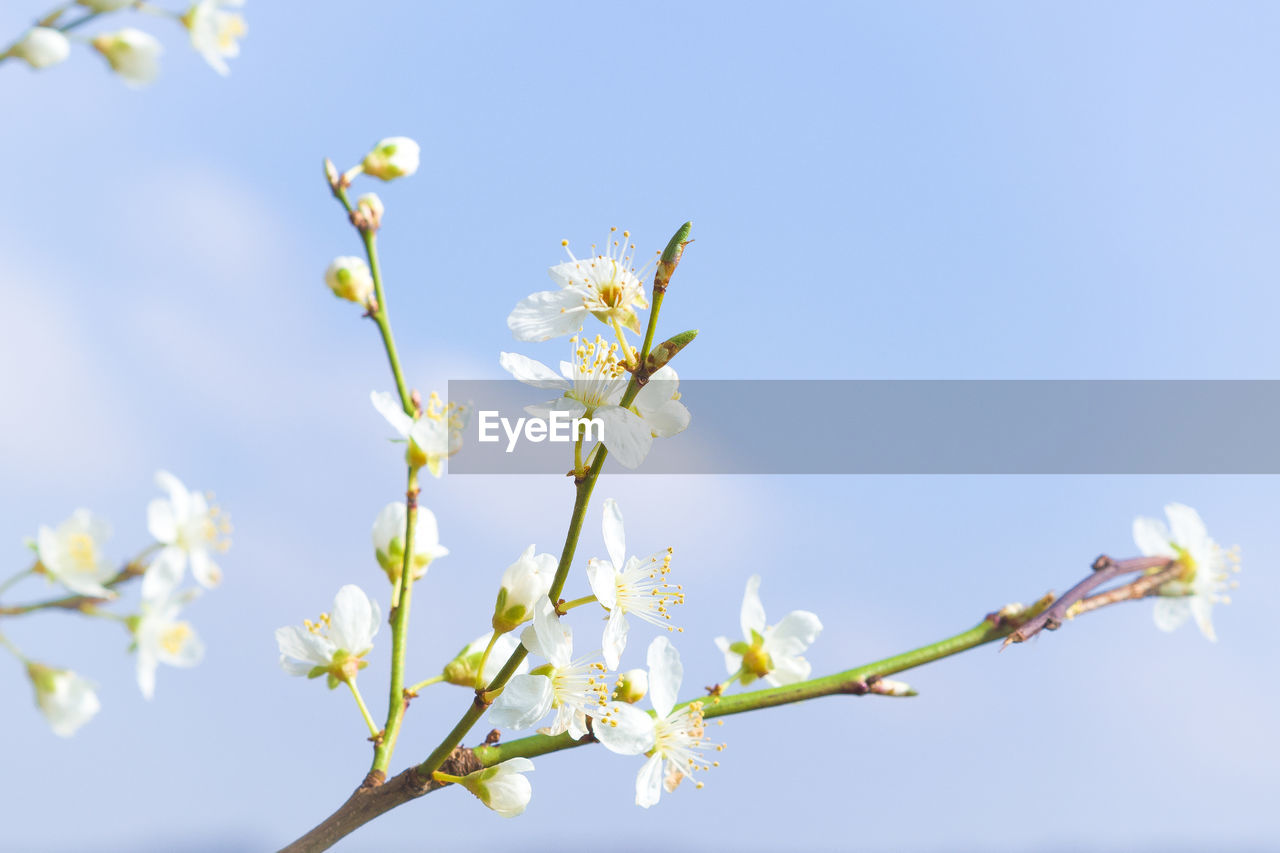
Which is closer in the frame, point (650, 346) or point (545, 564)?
point (650, 346)

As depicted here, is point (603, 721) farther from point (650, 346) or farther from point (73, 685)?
point (73, 685)

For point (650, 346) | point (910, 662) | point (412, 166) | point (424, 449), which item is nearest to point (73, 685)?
point (424, 449)

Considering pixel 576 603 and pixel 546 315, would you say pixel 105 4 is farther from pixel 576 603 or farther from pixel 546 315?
pixel 576 603

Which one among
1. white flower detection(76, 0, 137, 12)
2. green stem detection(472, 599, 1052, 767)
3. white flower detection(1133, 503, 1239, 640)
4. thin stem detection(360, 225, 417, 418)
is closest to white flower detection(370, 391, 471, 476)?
thin stem detection(360, 225, 417, 418)

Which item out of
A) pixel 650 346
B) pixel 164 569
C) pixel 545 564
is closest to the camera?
pixel 164 569

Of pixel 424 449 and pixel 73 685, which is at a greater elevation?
pixel 424 449

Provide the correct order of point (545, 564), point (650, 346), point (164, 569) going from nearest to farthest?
point (164, 569)
point (650, 346)
point (545, 564)

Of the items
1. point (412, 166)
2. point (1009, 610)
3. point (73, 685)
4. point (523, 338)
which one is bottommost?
point (73, 685)
